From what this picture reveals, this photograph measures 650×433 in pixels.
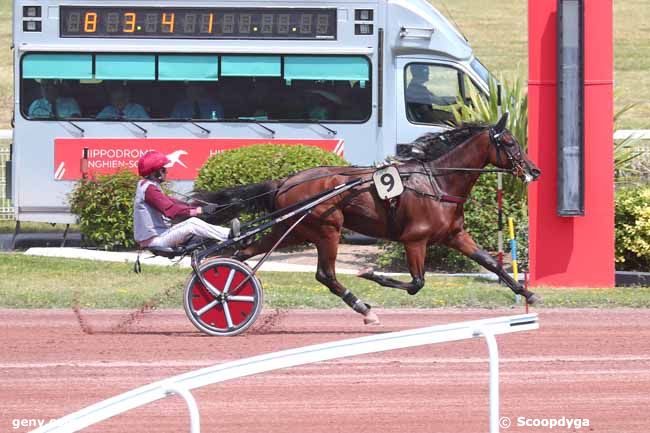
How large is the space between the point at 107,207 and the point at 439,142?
7.39m

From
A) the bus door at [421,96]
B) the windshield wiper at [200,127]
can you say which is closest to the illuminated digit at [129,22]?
the windshield wiper at [200,127]

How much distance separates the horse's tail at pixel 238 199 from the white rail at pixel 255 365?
6.17 metres

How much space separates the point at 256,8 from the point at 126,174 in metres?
2.87

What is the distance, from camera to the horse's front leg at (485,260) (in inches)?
416

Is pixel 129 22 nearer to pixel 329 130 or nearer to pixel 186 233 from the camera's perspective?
pixel 329 130

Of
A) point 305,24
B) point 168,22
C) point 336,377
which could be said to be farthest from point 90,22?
point 336,377

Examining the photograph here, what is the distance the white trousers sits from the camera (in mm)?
10031

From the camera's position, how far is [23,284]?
13.9m

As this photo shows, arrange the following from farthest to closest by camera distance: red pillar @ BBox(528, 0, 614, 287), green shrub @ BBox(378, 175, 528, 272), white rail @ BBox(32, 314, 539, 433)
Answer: green shrub @ BBox(378, 175, 528, 272) → red pillar @ BBox(528, 0, 614, 287) → white rail @ BBox(32, 314, 539, 433)

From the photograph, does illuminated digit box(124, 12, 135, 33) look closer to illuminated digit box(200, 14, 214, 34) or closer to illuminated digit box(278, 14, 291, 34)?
illuminated digit box(200, 14, 214, 34)

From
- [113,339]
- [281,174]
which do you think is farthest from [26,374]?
[281,174]
